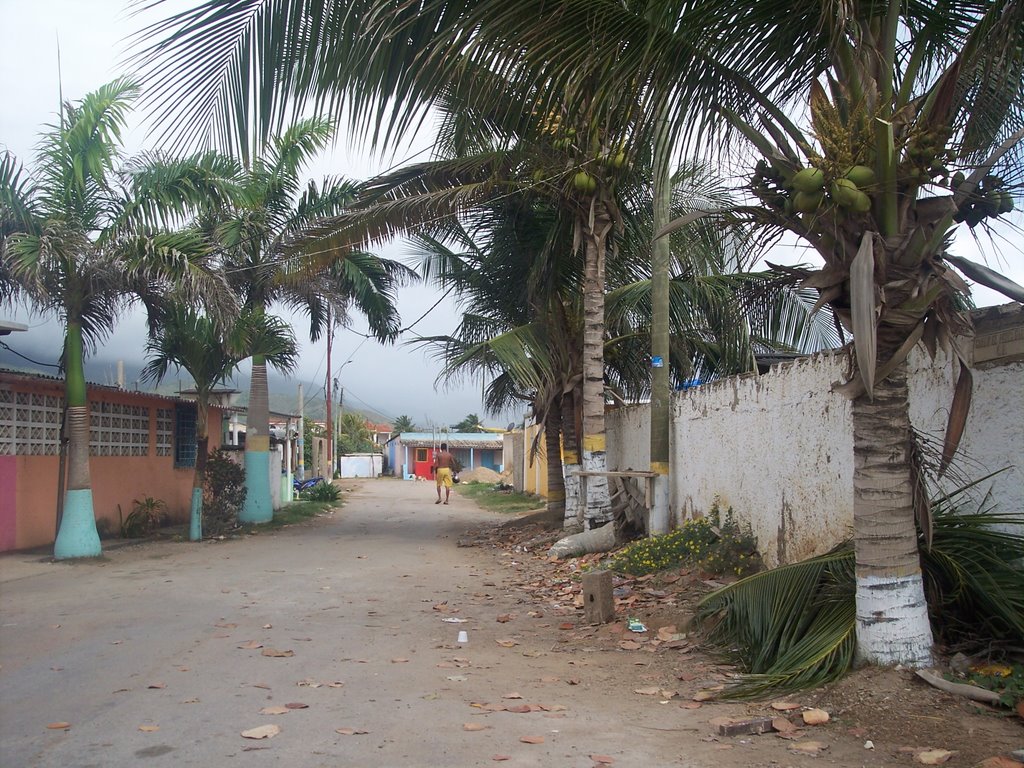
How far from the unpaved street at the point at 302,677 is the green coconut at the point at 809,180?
2.92 meters

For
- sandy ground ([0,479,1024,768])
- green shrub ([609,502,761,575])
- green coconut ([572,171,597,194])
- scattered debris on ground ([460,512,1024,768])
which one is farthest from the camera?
green coconut ([572,171,597,194])

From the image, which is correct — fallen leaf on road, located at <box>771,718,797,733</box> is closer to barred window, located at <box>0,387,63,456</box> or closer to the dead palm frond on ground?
the dead palm frond on ground

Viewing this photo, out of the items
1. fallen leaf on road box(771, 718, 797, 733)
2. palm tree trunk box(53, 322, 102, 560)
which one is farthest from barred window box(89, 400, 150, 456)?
fallen leaf on road box(771, 718, 797, 733)

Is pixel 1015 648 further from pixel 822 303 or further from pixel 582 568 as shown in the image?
pixel 582 568

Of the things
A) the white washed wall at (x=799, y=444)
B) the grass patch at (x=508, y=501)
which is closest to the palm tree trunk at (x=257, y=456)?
the grass patch at (x=508, y=501)

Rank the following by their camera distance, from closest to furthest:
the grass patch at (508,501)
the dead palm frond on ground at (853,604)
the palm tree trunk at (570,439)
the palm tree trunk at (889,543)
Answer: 1. the palm tree trunk at (889,543)
2. the dead palm frond on ground at (853,604)
3. the palm tree trunk at (570,439)
4. the grass patch at (508,501)

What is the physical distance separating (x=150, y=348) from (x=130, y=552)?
3.83m

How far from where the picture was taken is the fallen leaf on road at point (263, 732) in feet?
15.2

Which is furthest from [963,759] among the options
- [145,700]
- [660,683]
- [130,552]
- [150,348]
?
[150,348]

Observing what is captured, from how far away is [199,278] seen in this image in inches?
481

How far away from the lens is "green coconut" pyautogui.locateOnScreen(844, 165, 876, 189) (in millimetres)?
4500

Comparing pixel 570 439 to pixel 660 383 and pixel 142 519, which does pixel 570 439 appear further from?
pixel 142 519

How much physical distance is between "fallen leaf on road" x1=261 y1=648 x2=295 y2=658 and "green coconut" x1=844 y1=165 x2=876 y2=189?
5.16 m

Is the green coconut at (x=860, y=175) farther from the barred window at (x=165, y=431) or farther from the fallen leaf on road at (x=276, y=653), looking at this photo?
the barred window at (x=165, y=431)
